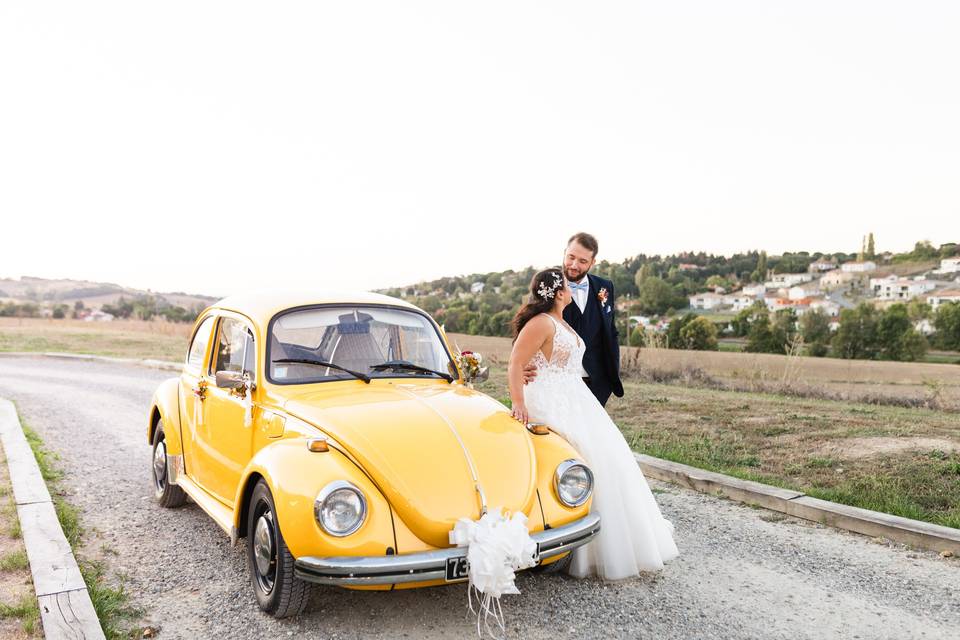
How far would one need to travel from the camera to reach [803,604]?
4363 mm

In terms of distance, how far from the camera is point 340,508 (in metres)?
3.74

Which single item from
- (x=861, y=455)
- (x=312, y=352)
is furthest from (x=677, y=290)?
(x=312, y=352)

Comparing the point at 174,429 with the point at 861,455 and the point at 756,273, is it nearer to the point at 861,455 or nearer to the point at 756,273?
the point at 861,455

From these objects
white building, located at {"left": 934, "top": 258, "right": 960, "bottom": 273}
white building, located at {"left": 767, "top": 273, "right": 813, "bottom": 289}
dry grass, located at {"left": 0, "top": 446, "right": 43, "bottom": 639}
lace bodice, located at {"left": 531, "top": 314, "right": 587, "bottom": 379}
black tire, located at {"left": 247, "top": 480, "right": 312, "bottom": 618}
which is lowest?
dry grass, located at {"left": 0, "top": 446, "right": 43, "bottom": 639}

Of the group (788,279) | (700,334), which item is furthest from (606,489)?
(788,279)

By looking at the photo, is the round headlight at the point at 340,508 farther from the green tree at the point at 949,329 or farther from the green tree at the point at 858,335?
the green tree at the point at 949,329

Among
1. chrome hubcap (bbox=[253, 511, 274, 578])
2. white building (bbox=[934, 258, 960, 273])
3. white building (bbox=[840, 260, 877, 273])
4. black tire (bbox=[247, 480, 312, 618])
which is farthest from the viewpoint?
white building (bbox=[840, 260, 877, 273])

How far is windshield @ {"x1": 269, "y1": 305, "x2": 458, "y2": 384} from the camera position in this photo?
A: 16.8ft

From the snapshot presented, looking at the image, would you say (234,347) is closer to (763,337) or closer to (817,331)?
(763,337)

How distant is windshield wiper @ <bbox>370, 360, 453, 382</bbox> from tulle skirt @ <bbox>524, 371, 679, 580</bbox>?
68 centimetres

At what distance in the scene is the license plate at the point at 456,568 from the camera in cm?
369

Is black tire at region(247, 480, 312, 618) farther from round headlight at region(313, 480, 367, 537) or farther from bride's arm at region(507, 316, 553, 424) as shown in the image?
bride's arm at region(507, 316, 553, 424)

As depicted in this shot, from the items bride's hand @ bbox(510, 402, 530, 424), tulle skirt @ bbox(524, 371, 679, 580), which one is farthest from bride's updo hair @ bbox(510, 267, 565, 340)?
bride's hand @ bbox(510, 402, 530, 424)

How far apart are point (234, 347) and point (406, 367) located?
1420mm
